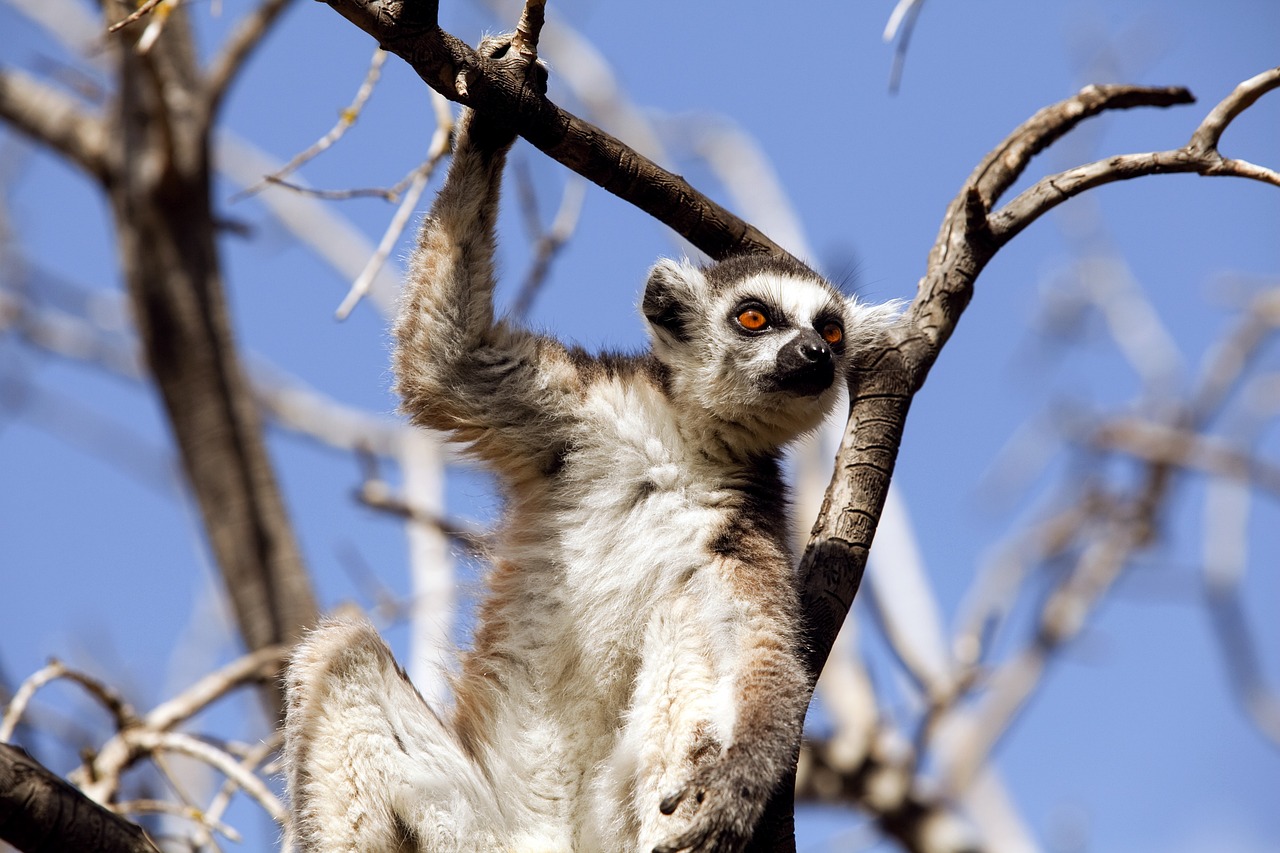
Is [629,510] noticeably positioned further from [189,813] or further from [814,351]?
[189,813]

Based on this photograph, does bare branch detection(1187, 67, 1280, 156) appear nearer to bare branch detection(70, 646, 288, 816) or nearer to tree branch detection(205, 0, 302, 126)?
bare branch detection(70, 646, 288, 816)

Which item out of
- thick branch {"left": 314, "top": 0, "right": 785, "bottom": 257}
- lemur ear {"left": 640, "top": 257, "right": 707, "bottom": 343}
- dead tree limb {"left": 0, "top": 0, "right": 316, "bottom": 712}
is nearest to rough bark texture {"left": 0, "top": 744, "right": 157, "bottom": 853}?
thick branch {"left": 314, "top": 0, "right": 785, "bottom": 257}

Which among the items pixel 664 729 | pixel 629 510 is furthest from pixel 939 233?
pixel 664 729

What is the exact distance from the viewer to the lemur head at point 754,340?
19.4 feet

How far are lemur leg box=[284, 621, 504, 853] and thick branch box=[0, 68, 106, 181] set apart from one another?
20.1 ft

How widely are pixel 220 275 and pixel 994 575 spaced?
788 cm

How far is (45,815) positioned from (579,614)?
7.11ft

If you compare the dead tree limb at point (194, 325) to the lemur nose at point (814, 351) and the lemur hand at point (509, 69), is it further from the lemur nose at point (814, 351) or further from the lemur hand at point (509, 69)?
the lemur hand at point (509, 69)

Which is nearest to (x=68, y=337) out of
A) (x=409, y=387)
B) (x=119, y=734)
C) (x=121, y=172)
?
(x=121, y=172)

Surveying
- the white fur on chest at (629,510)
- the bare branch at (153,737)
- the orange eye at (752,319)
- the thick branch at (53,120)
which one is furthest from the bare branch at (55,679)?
the thick branch at (53,120)

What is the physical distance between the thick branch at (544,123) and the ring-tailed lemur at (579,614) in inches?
8.5

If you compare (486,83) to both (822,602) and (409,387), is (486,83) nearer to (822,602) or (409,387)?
(409,387)

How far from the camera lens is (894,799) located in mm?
10312

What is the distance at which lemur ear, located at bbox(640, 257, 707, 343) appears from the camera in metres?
6.41
